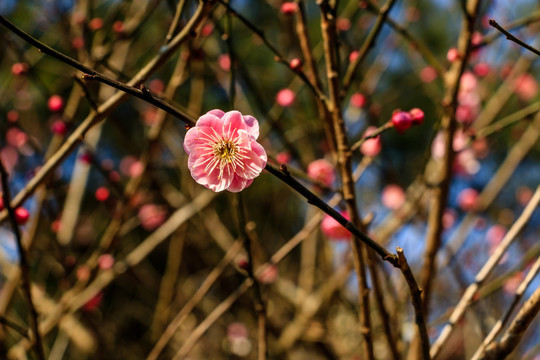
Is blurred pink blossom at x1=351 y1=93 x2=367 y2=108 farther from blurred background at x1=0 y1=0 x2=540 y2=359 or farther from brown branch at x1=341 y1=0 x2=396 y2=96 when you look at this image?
brown branch at x1=341 y1=0 x2=396 y2=96

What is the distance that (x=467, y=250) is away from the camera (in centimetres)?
312

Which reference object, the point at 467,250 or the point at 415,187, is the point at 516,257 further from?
the point at 415,187

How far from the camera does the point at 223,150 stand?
1.00 metres

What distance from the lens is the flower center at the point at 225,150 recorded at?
3.23ft

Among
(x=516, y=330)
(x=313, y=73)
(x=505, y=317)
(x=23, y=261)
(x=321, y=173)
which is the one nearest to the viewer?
(x=516, y=330)

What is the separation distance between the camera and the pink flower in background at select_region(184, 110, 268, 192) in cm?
92

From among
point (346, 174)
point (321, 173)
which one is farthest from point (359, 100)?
point (346, 174)

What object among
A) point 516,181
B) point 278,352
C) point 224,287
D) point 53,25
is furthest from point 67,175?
point 516,181

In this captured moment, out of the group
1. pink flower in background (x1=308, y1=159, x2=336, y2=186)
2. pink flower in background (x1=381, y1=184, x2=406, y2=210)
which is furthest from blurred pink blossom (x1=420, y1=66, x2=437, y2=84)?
pink flower in background (x1=308, y1=159, x2=336, y2=186)

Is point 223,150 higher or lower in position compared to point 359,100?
lower

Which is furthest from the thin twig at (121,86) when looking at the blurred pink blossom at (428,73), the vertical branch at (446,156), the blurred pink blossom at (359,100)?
the blurred pink blossom at (428,73)

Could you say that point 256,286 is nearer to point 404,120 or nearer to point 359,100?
point 404,120

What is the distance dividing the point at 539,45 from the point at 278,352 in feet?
5.53

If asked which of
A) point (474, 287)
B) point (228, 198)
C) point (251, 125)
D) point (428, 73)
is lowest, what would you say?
point (474, 287)
